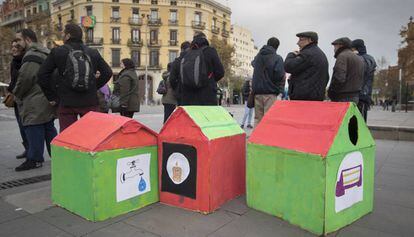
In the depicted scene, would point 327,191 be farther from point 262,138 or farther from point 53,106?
point 53,106

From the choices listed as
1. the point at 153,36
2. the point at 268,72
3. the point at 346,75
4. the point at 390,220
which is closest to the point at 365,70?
the point at 346,75

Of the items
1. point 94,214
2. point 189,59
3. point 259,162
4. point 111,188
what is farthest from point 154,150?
point 189,59

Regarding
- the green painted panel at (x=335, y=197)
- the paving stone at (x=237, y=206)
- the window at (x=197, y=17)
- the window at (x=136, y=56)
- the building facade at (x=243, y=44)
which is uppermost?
the building facade at (x=243, y=44)

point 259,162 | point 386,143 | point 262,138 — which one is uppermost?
point 262,138

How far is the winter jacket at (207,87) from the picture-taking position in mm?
4711

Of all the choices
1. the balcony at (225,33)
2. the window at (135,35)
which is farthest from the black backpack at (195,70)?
the balcony at (225,33)

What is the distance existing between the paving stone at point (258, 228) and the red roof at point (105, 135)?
3.88ft

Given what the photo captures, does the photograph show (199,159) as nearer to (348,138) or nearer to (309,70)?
(348,138)

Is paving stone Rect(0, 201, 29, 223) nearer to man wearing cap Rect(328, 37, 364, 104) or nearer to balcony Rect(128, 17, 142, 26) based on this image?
man wearing cap Rect(328, 37, 364, 104)

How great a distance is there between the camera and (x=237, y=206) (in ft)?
11.4

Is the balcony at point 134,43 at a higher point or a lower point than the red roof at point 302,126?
higher

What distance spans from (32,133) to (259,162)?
3.48 m

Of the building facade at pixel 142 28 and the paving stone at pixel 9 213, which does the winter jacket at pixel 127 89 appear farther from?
the building facade at pixel 142 28

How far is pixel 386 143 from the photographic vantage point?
8367 mm
